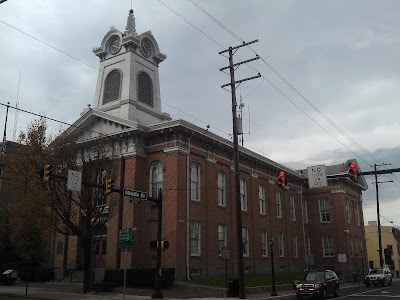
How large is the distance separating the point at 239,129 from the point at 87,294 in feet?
44.6

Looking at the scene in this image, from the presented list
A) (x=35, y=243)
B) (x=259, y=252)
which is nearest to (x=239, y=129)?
(x=259, y=252)

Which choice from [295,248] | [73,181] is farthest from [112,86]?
[295,248]

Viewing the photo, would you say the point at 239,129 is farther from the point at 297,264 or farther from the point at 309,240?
the point at 309,240

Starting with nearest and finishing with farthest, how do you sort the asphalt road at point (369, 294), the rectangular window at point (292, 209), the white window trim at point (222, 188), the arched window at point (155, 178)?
the asphalt road at point (369, 294), the arched window at point (155, 178), the white window trim at point (222, 188), the rectangular window at point (292, 209)

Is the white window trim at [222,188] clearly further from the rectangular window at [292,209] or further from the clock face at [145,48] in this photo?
the rectangular window at [292,209]

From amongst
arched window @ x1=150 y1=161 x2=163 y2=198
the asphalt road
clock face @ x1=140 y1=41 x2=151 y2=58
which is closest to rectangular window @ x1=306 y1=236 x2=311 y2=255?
the asphalt road

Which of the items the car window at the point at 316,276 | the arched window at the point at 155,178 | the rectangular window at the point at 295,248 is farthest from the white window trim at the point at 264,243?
the car window at the point at 316,276

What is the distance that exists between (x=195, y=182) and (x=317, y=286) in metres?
13.9

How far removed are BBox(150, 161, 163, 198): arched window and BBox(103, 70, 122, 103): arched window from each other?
30.9ft

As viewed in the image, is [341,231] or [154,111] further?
[341,231]

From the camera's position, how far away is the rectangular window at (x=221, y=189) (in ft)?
126

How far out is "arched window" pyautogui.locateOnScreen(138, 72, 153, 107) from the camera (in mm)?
41812

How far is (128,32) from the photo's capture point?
4250cm

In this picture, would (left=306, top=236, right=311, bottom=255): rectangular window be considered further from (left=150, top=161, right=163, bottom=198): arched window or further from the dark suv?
the dark suv
